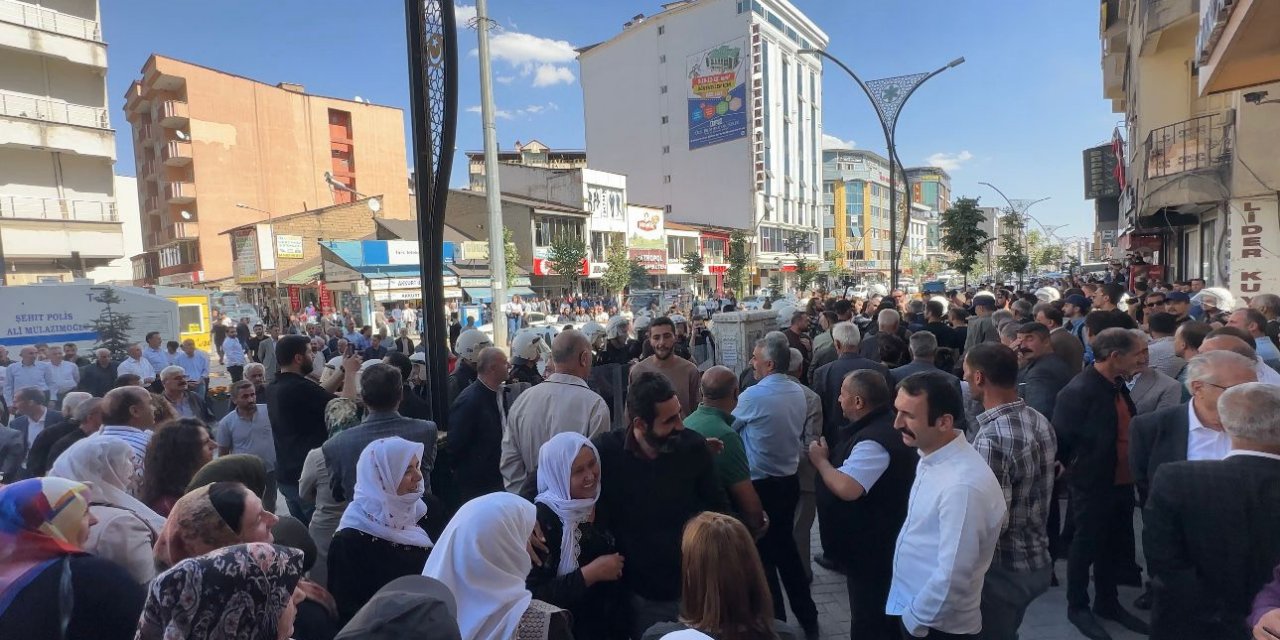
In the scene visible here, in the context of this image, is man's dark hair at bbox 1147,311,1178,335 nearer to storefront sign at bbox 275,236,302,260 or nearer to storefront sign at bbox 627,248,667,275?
storefront sign at bbox 627,248,667,275

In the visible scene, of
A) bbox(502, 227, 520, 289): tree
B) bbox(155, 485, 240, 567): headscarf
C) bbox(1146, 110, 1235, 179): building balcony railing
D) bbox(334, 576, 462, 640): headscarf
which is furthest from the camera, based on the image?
bbox(502, 227, 520, 289): tree

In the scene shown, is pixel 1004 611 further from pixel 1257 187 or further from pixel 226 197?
pixel 226 197

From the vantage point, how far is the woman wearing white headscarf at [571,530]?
8.11ft

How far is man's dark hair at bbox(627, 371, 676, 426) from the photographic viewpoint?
2740 millimetres

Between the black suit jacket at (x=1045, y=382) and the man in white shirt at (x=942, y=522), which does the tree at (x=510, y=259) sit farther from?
the man in white shirt at (x=942, y=522)

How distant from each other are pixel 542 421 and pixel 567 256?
34043mm

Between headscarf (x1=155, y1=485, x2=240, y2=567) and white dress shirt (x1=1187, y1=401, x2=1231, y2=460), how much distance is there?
13.0 feet

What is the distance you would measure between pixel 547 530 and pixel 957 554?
153 centimetres

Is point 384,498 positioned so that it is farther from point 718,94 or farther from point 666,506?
point 718,94

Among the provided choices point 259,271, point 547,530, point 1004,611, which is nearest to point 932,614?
point 1004,611

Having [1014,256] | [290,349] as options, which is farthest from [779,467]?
[1014,256]

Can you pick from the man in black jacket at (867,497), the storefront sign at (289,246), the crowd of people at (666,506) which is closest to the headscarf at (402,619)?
the crowd of people at (666,506)

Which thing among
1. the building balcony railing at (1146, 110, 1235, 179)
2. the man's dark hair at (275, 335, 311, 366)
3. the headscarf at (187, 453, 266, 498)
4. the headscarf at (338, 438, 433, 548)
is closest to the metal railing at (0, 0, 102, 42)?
the man's dark hair at (275, 335, 311, 366)

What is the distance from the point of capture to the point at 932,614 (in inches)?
92.5
